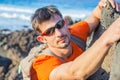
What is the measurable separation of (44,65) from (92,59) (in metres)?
1.22

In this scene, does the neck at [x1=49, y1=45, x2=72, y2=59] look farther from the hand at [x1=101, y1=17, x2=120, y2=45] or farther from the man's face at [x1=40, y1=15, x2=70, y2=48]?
the hand at [x1=101, y1=17, x2=120, y2=45]

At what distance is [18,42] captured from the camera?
59.8ft

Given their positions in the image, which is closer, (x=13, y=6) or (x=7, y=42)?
(x=7, y=42)

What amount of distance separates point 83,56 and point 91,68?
12 cm

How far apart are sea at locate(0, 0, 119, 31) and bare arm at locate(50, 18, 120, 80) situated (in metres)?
21.4

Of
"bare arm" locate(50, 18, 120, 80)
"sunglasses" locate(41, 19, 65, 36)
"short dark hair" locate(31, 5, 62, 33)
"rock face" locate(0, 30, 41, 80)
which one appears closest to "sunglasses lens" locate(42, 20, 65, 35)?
"sunglasses" locate(41, 19, 65, 36)

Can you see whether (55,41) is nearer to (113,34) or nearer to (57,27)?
(57,27)

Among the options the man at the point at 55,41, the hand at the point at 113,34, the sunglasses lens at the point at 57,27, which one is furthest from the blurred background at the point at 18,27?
the hand at the point at 113,34

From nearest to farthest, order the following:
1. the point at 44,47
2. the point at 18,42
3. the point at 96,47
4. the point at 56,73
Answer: the point at 96,47, the point at 56,73, the point at 44,47, the point at 18,42

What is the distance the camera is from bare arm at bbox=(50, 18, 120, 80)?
150 inches

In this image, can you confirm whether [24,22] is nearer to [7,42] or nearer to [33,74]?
[7,42]

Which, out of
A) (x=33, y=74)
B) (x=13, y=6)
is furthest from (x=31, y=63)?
(x=13, y=6)

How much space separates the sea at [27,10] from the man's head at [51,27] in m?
20.2

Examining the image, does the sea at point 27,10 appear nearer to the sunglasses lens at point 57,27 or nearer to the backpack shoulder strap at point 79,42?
the backpack shoulder strap at point 79,42
